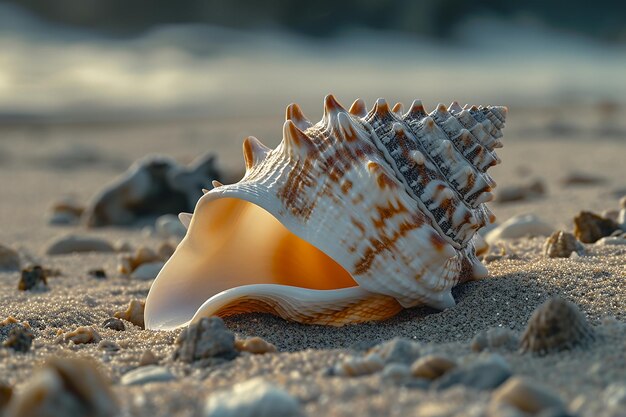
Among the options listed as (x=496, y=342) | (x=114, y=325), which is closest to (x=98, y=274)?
(x=114, y=325)

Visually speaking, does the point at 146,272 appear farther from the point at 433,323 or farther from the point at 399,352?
the point at 399,352

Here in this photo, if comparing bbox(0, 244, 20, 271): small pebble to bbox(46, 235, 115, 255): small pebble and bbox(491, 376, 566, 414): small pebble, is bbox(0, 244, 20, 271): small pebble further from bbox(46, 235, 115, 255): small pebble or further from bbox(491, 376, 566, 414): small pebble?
bbox(491, 376, 566, 414): small pebble

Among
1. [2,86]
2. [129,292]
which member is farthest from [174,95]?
[129,292]

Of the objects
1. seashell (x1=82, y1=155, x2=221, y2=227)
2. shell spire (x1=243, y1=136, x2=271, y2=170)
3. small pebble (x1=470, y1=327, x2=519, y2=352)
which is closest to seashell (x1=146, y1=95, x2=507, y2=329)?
shell spire (x1=243, y1=136, x2=271, y2=170)

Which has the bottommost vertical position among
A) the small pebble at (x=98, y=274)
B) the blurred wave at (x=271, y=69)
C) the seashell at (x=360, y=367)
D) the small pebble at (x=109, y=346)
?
the small pebble at (x=98, y=274)

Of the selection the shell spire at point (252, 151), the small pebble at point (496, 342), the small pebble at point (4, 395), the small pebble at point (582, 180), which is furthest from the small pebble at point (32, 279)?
the small pebble at point (582, 180)

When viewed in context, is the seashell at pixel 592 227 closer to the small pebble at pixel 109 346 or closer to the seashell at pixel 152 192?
the small pebble at pixel 109 346
